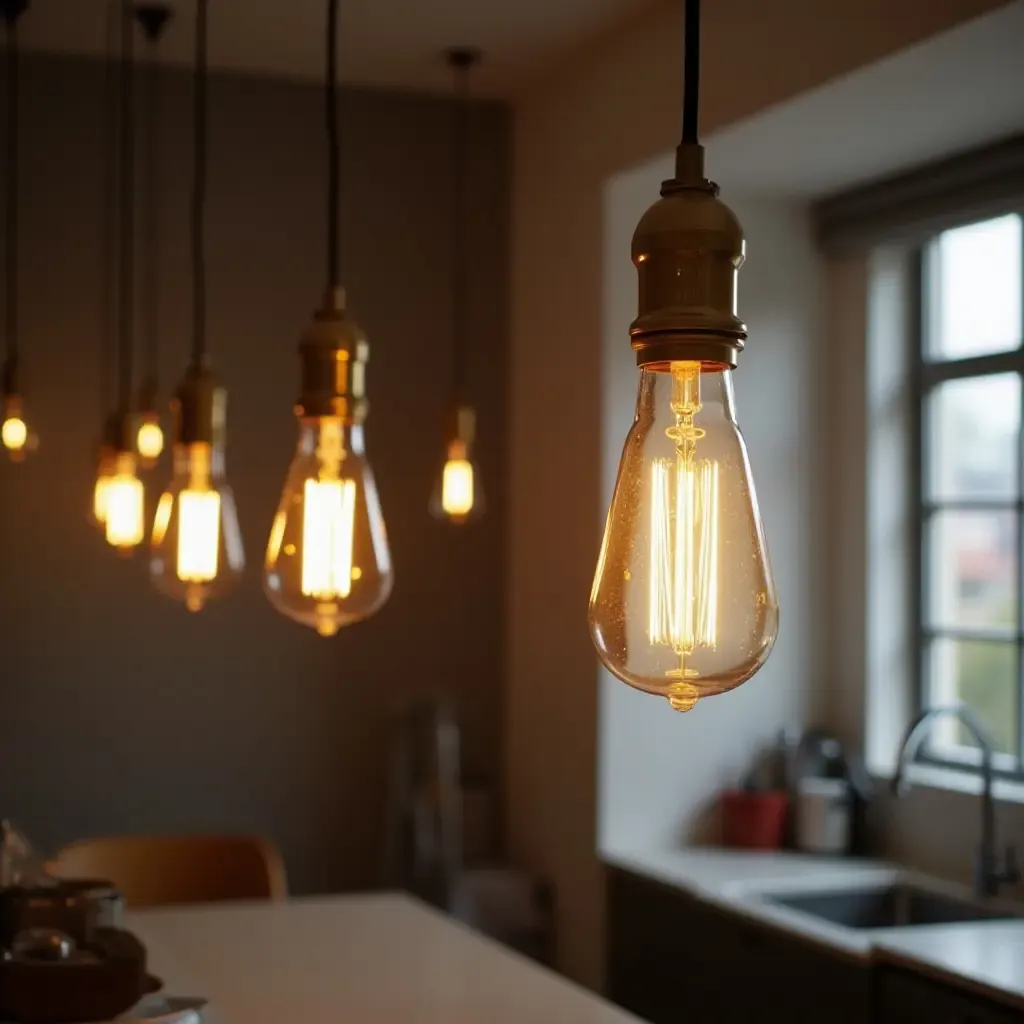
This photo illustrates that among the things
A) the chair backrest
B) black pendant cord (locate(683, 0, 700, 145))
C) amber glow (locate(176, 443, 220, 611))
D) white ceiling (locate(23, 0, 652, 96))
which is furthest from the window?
black pendant cord (locate(683, 0, 700, 145))

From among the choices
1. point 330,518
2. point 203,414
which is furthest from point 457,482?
point 330,518

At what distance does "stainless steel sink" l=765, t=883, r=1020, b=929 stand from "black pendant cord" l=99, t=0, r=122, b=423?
7.34ft

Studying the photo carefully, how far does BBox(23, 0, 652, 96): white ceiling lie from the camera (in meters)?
3.80

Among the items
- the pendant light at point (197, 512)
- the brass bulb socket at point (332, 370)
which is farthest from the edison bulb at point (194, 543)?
the brass bulb socket at point (332, 370)

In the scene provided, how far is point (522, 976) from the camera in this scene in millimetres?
2615

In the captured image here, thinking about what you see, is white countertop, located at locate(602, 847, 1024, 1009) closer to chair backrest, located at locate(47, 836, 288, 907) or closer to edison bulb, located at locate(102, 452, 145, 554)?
chair backrest, located at locate(47, 836, 288, 907)

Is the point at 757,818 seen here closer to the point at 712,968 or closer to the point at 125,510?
the point at 712,968

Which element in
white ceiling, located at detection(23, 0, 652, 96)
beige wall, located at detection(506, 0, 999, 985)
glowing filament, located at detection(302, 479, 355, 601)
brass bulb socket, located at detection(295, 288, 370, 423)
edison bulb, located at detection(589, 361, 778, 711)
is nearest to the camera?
edison bulb, located at detection(589, 361, 778, 711)

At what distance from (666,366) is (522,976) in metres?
1.76

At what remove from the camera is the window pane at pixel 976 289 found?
3639 mm

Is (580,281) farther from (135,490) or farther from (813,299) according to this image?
(135,490)

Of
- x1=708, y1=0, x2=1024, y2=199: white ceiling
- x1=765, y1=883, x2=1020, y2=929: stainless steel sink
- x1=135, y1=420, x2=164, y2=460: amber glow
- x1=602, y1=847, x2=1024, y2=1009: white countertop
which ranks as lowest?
x1=765, y1=883, x2=1020, y2=929: stainless steel sink

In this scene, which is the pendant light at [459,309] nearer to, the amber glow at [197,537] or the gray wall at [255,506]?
the gray wall at [255,506]

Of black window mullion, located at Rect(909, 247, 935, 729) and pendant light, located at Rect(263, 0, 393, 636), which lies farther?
black window mullion, located at Rect(909, 247, 935, 729)
